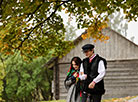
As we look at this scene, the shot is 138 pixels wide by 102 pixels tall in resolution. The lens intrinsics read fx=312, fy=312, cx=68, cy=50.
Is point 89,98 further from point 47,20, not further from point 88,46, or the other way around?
point 47,20

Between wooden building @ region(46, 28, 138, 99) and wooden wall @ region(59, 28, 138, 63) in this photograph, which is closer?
wooden building @ region(46, 28, 138, 99)

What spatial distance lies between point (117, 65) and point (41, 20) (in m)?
12.1

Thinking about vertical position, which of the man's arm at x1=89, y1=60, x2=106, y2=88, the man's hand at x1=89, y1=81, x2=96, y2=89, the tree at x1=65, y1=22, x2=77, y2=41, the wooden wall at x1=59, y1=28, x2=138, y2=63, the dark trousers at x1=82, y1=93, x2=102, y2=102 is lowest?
the dark trousers at x1=82, y1=93, x2=102, y2=102

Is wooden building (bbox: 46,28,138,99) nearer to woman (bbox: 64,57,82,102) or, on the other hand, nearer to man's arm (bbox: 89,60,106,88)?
woman (bbox: 64,57,82,102)

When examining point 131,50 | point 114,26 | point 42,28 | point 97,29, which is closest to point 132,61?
point 131,50

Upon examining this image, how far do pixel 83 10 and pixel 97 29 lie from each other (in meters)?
1.74

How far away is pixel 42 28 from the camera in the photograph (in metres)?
11.4

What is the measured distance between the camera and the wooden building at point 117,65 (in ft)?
71.3

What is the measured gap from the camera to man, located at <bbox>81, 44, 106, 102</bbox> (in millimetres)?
6305

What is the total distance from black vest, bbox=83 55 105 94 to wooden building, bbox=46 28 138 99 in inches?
609

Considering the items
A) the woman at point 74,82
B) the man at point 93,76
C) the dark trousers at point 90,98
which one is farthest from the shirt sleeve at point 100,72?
the woman at point 74,82

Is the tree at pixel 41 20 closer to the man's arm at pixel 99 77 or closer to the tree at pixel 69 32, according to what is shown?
the man's arm at pixel 99 77

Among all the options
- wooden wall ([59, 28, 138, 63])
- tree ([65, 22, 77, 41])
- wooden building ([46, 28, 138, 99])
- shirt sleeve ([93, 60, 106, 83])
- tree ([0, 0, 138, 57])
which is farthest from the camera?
tree ([65, 22, 77, 41])

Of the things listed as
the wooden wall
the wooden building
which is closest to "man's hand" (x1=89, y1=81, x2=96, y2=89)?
the wooden building
